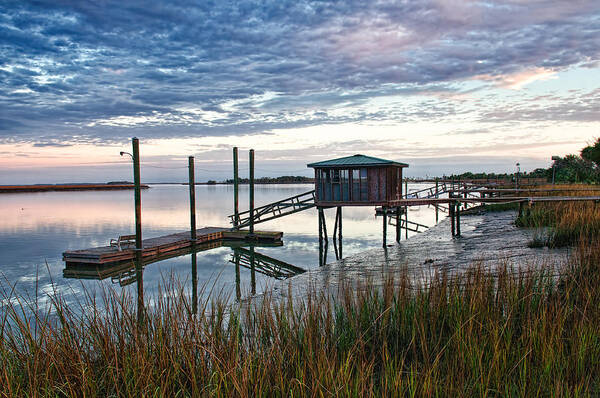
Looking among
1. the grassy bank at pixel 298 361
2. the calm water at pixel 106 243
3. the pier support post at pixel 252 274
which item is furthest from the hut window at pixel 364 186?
the grassy bank at pixel 298 361

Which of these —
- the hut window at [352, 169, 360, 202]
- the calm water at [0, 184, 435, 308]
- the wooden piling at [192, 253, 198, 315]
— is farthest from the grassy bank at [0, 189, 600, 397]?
the hut window at [352, 169, 360, 202]

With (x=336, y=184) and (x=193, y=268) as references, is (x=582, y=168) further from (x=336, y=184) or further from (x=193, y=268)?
(x=193, y=268)

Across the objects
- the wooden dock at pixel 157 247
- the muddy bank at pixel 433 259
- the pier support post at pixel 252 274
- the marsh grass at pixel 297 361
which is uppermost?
the marsh grass at pixel 297 361

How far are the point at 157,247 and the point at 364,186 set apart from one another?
465 inches

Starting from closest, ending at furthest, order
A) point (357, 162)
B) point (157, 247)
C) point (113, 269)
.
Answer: point (113, 269)
point (157, 247)
point (357, 162)

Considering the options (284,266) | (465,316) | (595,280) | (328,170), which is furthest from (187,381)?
(328,170)

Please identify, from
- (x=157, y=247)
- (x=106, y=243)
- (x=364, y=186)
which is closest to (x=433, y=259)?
(x=364, y=186)

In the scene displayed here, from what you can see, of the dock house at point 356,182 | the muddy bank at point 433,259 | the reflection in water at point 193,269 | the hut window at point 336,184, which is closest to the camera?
the muddy bank at point 433,259

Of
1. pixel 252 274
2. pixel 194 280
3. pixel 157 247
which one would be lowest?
pixel 252 274

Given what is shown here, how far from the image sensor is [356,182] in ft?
72.9

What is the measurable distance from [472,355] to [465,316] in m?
0.82

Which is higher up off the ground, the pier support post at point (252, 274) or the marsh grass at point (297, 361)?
the marsh grass at point (297, 361)

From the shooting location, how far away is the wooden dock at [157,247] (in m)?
17.5

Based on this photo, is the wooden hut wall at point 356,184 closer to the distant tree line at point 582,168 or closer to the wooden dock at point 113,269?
the wooden dock at point 113,269
